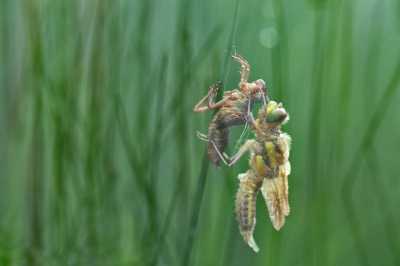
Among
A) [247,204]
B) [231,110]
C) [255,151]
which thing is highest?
[231,110]

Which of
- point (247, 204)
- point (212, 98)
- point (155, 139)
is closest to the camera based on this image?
point (212, 98)

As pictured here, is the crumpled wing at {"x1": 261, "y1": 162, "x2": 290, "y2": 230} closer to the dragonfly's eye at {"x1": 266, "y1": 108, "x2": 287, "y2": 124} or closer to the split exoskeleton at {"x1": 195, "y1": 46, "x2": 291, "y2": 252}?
the split exoskeleton at {"x1": 195, "y1": 46, "x2": 291, "y2": 252}

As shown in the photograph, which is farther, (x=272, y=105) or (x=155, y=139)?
(x=155, y=139)

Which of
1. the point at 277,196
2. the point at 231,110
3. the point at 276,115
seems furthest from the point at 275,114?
the point at 277,196

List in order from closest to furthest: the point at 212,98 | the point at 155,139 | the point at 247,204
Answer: the point at 212,98 < the point at 247,204 < the point at 155,139

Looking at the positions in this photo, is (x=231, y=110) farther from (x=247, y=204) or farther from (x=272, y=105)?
(x=247, y=204)

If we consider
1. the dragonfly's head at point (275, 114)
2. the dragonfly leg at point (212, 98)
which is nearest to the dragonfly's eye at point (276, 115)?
the dragonfly's head at point (275, 114)
